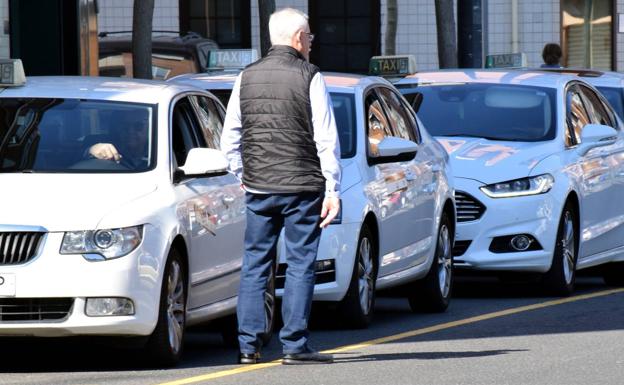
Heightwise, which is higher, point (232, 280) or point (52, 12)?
point (52, 12)

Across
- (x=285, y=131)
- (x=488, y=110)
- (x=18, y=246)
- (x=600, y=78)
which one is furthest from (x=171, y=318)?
(x=600, y=78)

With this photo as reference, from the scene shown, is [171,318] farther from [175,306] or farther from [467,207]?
[467,207]

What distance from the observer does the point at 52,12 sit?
18.7 metres

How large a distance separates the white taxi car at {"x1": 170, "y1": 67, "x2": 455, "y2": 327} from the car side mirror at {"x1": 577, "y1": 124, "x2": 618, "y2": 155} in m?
1.50

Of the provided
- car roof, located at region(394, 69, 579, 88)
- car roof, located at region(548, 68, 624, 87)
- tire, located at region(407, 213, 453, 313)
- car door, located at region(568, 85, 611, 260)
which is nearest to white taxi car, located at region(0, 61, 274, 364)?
tire, located at region(407, 213, 453, 313)

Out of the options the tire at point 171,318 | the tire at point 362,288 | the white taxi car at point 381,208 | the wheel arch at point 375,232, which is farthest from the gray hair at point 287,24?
the wheel arch at point 375,232

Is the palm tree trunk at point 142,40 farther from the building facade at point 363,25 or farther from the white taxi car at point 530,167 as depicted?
the building facade at point 363,25

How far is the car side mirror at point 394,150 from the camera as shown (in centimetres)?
1219

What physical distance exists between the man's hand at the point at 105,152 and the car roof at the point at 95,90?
41 cm

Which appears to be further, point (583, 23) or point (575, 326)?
point (583, 23)

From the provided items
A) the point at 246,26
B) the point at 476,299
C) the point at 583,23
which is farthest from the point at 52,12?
the point at 583,23

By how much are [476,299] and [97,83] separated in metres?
4.43

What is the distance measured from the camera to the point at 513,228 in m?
14.1

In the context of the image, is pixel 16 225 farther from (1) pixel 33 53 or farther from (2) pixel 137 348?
(1) pixel 33 53
